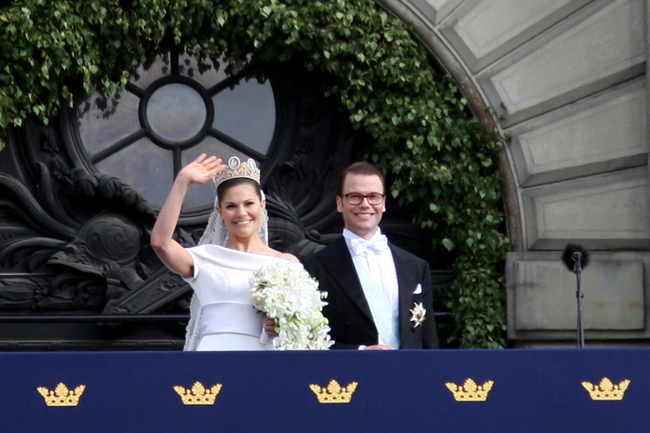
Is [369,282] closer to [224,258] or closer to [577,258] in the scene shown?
[224,258]

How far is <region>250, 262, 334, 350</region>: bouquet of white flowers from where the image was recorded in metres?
3.99

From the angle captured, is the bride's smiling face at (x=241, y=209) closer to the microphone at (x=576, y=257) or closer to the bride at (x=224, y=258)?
the bride at (x=224, y=258)

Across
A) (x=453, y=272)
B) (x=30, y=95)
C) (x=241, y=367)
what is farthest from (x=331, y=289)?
(x=30, y=95)

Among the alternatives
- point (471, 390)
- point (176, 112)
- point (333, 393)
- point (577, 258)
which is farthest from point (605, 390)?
point (176, 112)

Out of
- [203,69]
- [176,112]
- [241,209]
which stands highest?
[203,69]

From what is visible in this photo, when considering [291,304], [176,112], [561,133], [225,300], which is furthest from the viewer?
[176,112]

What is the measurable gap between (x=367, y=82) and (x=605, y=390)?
388 centimetres

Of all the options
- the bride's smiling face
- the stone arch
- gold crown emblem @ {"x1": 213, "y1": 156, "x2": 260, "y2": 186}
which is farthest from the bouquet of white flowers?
the stone arch

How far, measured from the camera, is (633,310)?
261 inches

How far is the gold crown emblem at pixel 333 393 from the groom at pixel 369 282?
33.7 inches

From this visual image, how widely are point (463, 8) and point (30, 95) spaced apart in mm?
2770

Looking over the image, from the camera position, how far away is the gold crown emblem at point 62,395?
11.0 feet

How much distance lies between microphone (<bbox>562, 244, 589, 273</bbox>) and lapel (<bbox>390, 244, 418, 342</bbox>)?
0.78 m

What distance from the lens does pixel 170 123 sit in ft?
23.7
